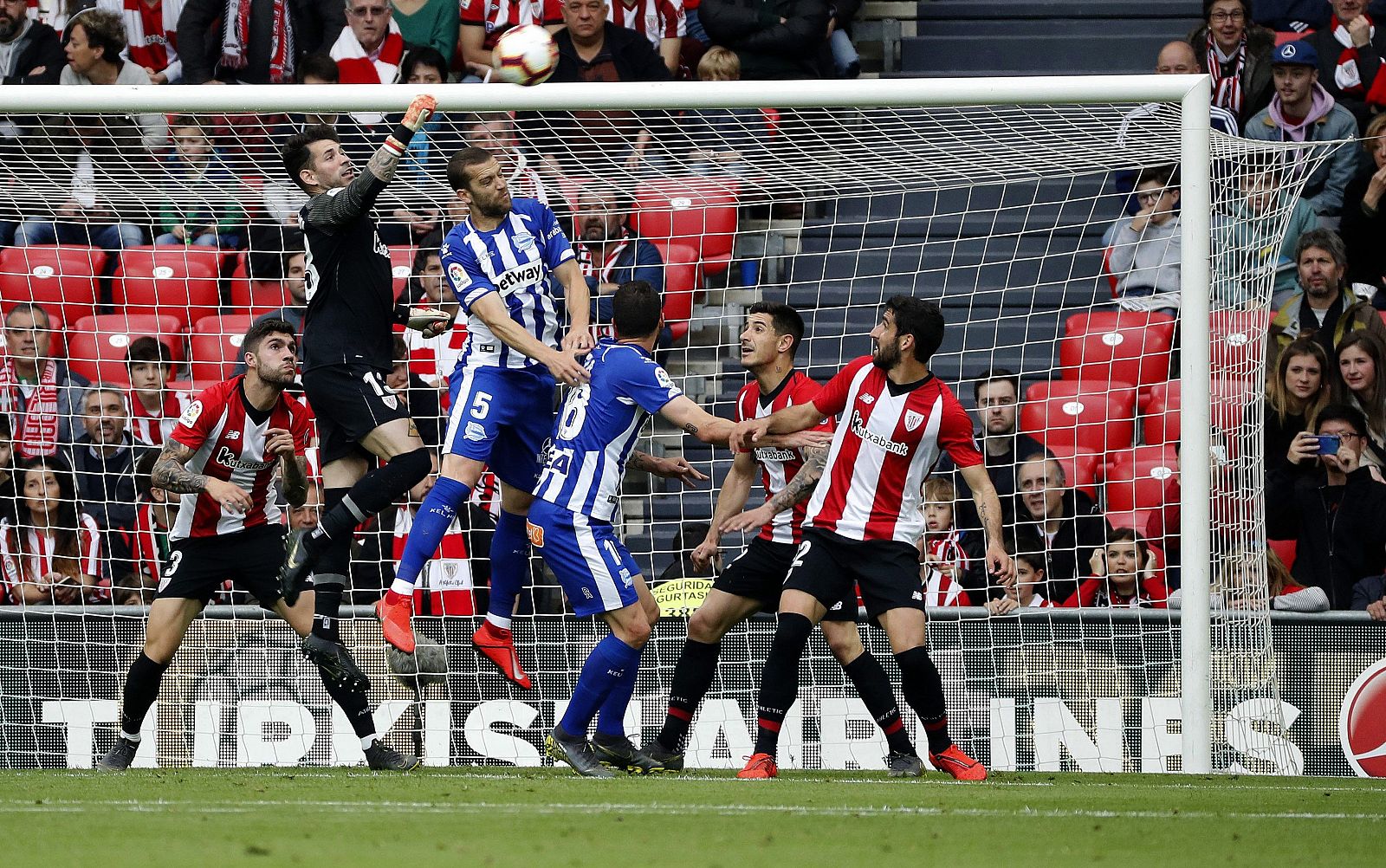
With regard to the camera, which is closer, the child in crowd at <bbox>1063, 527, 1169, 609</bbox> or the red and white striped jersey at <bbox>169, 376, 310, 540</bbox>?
the red and white striped jersey at <bbox>169, 376, 310, 540</bbox>

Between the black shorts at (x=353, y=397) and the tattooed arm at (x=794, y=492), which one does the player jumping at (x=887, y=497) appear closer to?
the tattooed arm at (x=794, y=492)

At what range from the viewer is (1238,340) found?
28.8 ft

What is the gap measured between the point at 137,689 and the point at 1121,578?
16.3ft

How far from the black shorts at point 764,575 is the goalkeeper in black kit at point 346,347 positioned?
143 cm

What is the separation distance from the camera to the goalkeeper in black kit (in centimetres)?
757

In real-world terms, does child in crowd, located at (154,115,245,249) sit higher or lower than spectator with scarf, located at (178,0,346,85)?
lower

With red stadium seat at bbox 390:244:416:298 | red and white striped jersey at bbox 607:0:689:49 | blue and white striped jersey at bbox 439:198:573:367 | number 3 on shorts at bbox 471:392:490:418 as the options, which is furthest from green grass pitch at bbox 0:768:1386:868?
red and white striped jersey at bbox 607:0:689:49

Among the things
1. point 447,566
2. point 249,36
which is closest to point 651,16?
point 249,36

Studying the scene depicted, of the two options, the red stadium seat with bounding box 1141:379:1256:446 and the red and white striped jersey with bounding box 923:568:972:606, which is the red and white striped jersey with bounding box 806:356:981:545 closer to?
the red stadium seat with bounding box 1141:379:1256:446

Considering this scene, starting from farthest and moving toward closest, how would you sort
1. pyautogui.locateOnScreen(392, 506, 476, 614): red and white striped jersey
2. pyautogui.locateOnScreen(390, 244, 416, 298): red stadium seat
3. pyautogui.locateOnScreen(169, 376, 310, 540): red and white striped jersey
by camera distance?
1. pyautogui.locateOnScreen(390, 244, 416, 298): red stadium seat
2. pyautogui.locateOnScreen(392, 506, 476, 614): red and white striped jersey
3. pyautogui.locateOnScreen(169, 376, 310, 540): red and white striped jersey

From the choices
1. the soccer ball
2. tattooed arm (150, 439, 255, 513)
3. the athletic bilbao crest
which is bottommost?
the athletic bilbao crest

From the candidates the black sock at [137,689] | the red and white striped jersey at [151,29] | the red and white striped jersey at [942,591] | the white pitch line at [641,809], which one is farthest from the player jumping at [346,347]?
the red and white striped jersey at [151,29]

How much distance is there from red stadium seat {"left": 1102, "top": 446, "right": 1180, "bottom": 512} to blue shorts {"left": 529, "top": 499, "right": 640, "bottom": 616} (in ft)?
10.9

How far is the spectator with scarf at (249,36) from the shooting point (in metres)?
12.7
